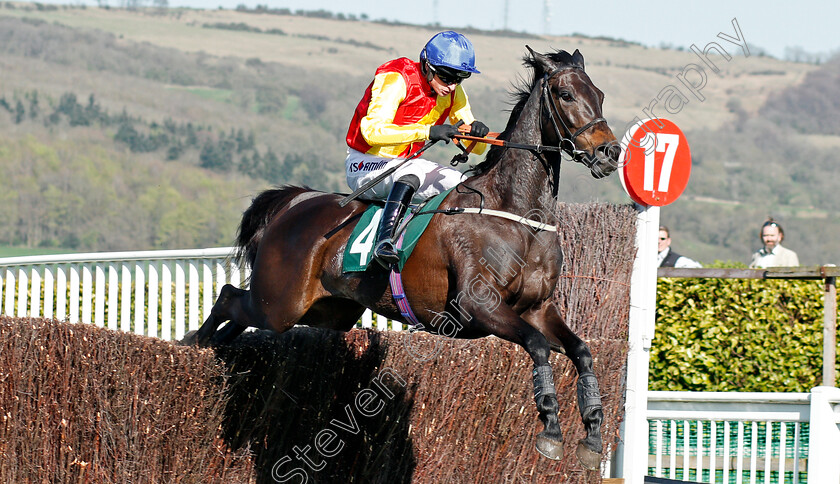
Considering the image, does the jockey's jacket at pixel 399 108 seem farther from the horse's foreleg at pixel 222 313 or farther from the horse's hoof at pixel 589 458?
Result: the horse's hoof at pixel 589 458

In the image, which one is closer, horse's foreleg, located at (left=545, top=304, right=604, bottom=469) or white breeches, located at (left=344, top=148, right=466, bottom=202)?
horse's foreleg, located at (left=545, top=304, right=604, bottom=469)

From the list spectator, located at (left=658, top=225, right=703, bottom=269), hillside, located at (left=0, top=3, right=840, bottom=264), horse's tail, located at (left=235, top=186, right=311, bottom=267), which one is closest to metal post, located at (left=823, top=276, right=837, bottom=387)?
spectator, located at (left=658, top=225, right=703, bottom=269)

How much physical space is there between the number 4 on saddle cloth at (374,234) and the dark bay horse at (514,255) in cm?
5

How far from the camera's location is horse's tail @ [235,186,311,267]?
18.9 ft

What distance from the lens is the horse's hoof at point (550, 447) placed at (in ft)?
13.3

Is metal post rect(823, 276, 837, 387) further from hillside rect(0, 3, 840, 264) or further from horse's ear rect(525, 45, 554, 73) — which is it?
hillside rect(0, 3, 840, 264)

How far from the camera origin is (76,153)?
20.2m

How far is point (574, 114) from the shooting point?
4379 mm

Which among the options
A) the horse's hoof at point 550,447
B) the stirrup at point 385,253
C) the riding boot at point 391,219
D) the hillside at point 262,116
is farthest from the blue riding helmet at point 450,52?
the hillside at point 262,116

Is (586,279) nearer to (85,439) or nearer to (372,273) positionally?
(372,273)

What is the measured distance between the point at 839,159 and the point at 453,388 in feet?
78.8

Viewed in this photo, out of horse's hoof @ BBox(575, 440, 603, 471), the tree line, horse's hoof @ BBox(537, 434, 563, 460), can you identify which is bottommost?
horse's hoof @ BBox(575, 440, 603, 471)

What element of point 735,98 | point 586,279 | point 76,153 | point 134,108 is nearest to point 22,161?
point 76,153

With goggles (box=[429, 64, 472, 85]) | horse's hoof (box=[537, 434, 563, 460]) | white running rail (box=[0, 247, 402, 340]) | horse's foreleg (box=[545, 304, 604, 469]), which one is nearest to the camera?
horse's hoof (box=[537, 434, 563, 460])
